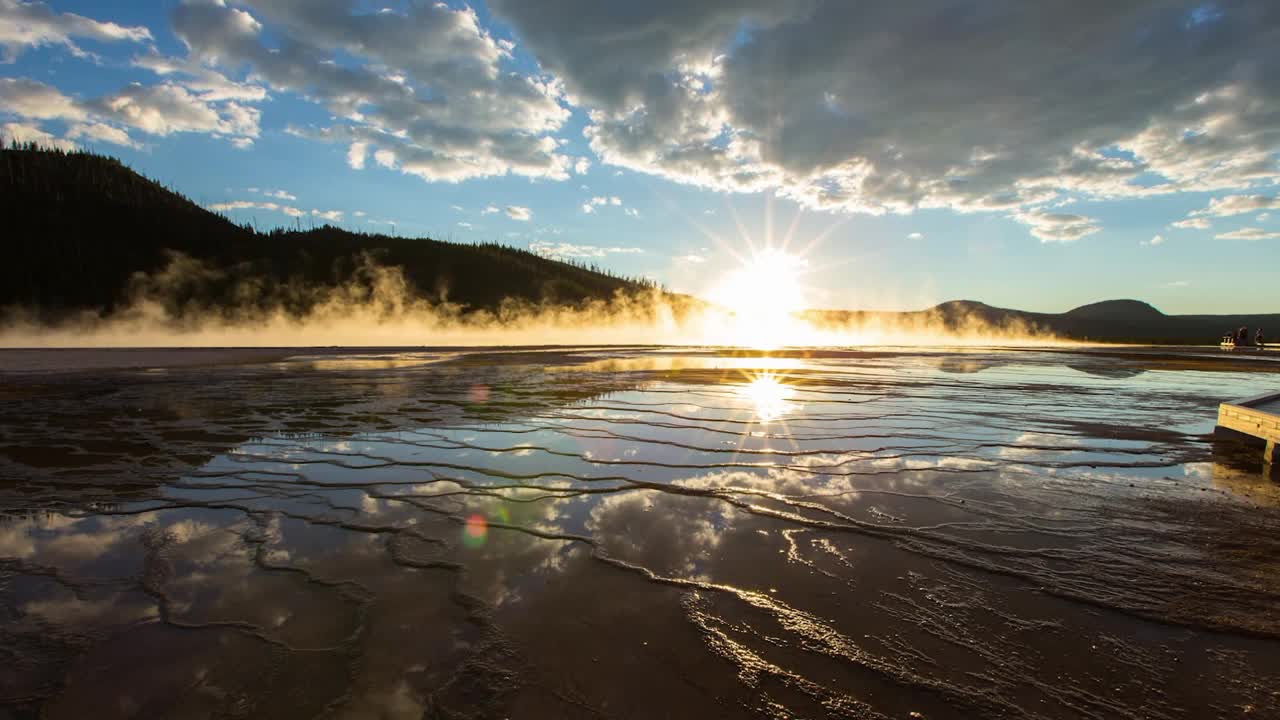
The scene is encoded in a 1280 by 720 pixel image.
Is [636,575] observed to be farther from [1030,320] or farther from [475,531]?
[1030,320]

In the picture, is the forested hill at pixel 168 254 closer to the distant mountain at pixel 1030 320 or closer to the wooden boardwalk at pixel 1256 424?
the distant mountain at pixel 1030 320

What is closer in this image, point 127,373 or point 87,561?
point 87,561

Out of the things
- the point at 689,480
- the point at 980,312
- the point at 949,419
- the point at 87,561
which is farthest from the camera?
the point at 980,312

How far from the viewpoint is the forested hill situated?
3297 inches

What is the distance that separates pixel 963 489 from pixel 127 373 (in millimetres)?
30245

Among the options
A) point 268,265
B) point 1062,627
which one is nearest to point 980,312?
point 268,265

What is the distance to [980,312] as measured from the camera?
578 feet

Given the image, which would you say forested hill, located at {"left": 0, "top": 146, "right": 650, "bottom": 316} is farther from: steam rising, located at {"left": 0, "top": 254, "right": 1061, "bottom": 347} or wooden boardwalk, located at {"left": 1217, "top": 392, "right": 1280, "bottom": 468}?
wooden boardwalk, located at {"left": 1217, "top": 392, "right": 1280, "bottom": 468}

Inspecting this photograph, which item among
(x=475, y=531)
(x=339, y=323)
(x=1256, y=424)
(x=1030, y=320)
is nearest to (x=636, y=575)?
(x=475, y=531)

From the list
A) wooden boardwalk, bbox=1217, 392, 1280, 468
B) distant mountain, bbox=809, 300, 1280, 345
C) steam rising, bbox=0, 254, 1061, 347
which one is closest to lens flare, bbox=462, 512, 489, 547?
wooden boardwalk, bbox=1217, 392, 1280, 468

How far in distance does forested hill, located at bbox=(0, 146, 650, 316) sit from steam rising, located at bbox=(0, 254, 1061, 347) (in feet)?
3.45

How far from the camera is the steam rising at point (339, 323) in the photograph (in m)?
68.2

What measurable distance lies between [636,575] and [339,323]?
308 feet

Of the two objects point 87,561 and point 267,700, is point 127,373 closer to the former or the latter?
point 87,561
